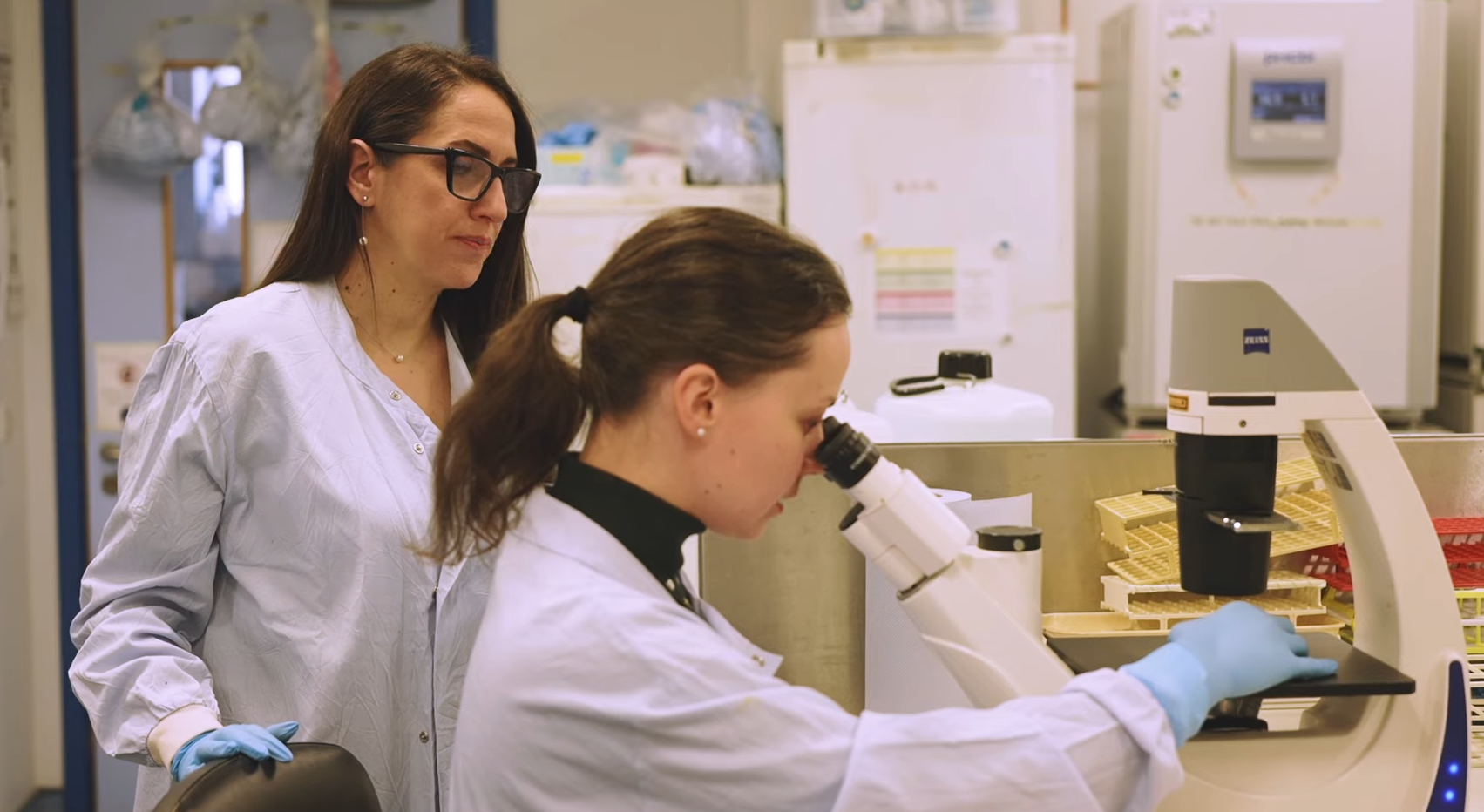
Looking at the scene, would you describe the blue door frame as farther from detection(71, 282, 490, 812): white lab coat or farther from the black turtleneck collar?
the black turtleneck collar

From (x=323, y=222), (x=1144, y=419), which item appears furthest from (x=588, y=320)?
(x=1144, y=419)

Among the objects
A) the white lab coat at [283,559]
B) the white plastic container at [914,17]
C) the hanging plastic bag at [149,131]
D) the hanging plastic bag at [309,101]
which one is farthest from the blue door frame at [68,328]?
the white lab coat at [283,559]

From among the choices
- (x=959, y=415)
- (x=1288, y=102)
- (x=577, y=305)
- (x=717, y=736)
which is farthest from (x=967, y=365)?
(x=1288, y=102)

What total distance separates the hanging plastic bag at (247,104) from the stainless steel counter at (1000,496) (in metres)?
2.10

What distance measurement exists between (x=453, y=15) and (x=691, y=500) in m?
2.70

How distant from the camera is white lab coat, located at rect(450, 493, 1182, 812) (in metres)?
0.95

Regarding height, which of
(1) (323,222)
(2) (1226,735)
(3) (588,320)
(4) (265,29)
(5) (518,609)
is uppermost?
(4) (265,29)

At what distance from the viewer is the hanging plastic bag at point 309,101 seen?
329 centimetres

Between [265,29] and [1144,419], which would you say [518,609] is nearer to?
[1144,419]

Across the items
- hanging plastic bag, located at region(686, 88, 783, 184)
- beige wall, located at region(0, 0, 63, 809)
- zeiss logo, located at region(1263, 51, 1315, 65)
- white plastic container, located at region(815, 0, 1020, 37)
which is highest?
white plastic container, located at region(815, 0, 1020, 37)

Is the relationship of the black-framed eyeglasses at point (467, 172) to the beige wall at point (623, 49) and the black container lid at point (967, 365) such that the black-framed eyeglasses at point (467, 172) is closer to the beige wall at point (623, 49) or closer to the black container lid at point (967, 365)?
the black container lid at point (967, 365)

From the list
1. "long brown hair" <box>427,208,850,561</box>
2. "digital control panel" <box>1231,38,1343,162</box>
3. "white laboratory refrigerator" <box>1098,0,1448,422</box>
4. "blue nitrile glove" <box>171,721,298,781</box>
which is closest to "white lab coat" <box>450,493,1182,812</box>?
"long brown hair" <box>427,208,850,561</box>

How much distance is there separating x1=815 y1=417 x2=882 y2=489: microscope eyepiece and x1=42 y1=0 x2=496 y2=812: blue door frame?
8.41ft

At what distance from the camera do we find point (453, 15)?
346 cm
